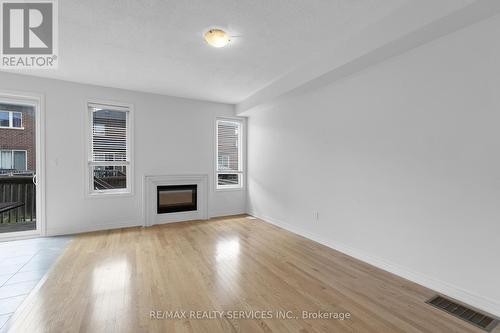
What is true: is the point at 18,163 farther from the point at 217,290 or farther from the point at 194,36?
the point at 217,290

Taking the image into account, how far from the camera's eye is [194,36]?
8.87ft

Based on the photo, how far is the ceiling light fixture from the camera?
258cm

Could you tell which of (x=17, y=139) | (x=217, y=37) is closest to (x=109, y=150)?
(x=17, y=139)

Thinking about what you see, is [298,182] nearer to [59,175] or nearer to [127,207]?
[127,207]

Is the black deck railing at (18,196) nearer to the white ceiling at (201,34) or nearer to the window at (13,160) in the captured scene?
the window at (13,160)

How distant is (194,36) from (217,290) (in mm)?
2785

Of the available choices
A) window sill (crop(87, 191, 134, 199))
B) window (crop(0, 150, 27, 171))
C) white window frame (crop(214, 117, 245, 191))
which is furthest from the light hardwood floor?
white window frame (crop(214, 117, 245, 191))

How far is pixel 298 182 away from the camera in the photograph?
14.2 feet

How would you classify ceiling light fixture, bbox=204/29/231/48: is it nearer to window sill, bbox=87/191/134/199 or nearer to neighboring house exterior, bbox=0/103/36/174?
window sill, bbox=87/191/134/199

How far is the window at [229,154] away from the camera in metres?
5.72

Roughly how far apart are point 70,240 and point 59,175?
115 centimetres

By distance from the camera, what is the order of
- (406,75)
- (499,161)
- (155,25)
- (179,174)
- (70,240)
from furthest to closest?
(179,174)
(70,240)
(406,75)
(155,25)
(499,161)

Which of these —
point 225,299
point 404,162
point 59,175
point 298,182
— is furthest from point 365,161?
point 59,175

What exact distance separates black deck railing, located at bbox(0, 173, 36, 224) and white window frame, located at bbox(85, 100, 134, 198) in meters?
0.82
